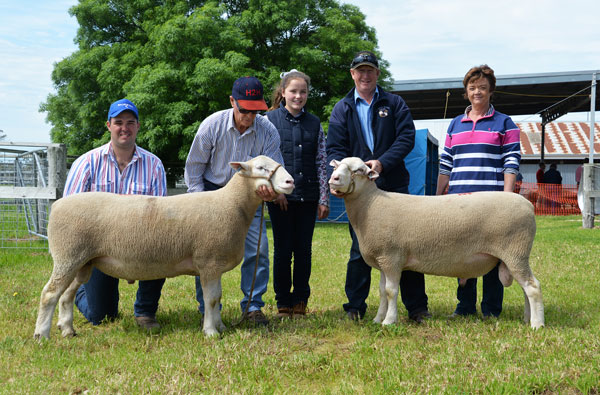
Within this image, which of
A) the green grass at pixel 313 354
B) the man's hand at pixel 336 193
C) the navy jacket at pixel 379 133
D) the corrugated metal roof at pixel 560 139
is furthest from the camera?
the corrugated metal roof at pixel 560 139

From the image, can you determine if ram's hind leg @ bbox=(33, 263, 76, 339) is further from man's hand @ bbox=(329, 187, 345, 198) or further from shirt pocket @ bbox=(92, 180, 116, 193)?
man's hand @ bbox=(329, 187, 345, 198)

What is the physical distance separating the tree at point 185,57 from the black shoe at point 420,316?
40.0 ft

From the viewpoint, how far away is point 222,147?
15.5ft

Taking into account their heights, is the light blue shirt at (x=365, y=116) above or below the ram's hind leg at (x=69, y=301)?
above

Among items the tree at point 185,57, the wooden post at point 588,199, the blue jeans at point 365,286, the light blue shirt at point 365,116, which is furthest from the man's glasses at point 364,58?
the wooden post at point 588,199

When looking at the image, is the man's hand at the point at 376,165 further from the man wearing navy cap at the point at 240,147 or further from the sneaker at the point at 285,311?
the sneaker at the point at 285,311

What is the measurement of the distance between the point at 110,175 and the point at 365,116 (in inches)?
99.4

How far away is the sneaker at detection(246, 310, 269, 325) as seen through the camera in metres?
4.66

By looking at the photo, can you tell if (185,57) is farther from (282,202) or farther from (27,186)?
(282,202)

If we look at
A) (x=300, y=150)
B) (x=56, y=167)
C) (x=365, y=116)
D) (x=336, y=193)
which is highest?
(x=365, y=116)

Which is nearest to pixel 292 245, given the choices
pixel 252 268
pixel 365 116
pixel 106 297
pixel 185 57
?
pixel 252 268

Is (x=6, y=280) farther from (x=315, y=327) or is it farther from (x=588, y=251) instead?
(x=588, y=251)

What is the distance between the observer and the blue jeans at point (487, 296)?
4828mm

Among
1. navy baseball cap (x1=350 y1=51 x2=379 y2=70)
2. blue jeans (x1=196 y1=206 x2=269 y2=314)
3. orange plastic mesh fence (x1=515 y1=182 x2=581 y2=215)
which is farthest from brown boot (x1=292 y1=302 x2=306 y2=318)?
orange plastic mesh fence (x1=515 y1=182 x2=581 y2=215)
